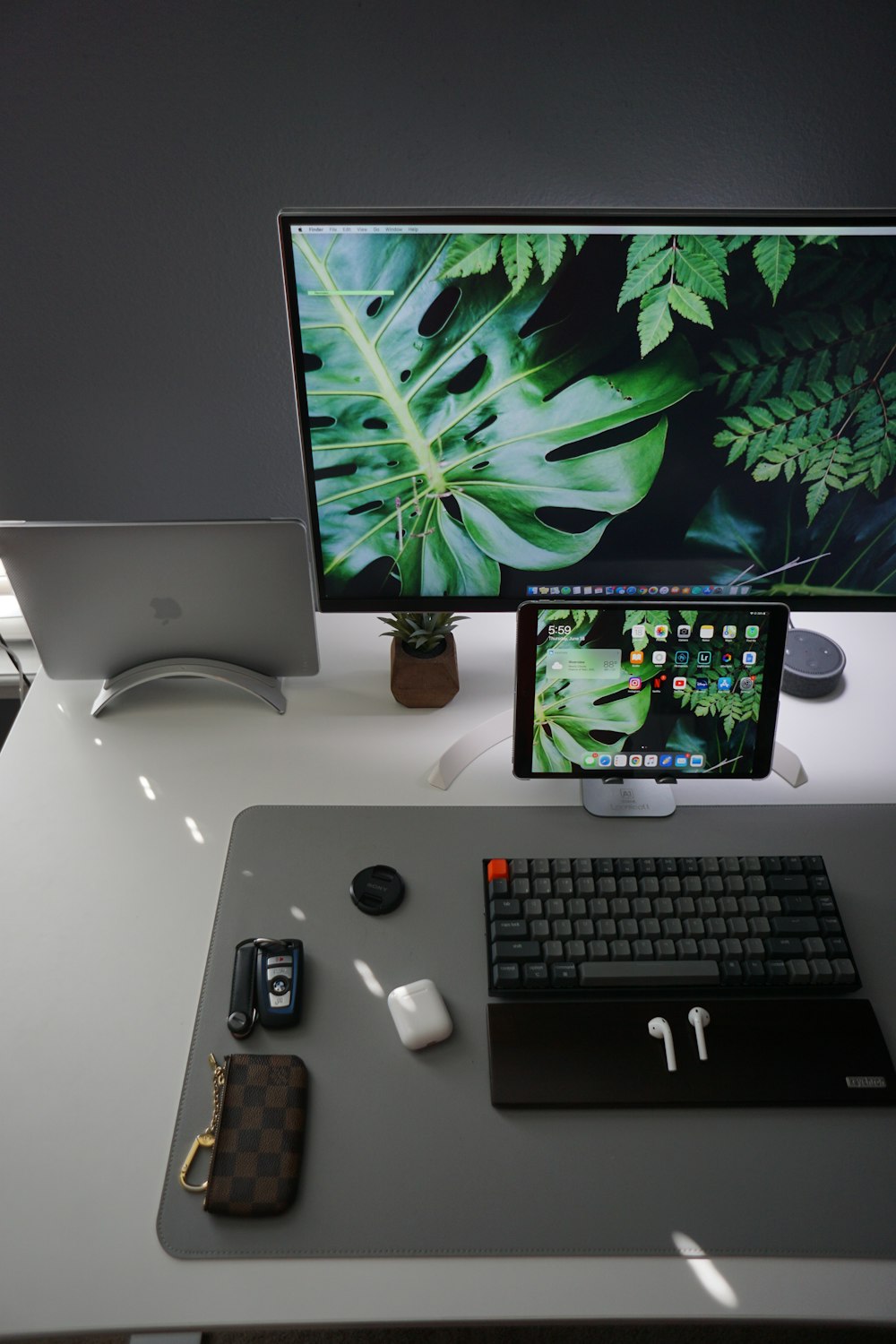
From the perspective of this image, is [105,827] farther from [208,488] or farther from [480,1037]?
[208,488]

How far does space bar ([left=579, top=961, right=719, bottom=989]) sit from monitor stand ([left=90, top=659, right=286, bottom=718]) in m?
0.55

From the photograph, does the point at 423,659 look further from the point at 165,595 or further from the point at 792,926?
the point at 792,926

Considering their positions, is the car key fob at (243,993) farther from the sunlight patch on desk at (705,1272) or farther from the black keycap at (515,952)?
the sunlight patch on desk at (705,1272)

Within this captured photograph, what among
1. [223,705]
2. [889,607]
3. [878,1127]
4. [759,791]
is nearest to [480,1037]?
[878,1127]

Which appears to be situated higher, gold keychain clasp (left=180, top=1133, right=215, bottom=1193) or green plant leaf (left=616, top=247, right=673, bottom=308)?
green plant leaf (left=616, top=247, right=673, bottom=308)

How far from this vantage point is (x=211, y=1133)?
0.85 meters

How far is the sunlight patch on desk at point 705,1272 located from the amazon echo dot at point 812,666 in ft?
2.34

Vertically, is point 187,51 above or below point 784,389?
above

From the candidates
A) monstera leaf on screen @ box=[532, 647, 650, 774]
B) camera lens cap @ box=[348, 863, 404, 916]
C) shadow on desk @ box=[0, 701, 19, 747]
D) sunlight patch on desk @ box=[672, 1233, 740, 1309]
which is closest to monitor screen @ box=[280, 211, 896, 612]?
monstera leaf on screen @ box=[532, 647, 650, 774]

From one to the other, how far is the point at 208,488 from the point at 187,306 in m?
0.32

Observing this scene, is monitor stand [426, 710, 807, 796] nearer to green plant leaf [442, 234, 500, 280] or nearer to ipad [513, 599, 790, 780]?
ipad [513, 599, 790, 780]

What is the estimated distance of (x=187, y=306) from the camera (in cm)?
151

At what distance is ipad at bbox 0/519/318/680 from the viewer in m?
1.15

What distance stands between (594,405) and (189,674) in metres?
0.64
